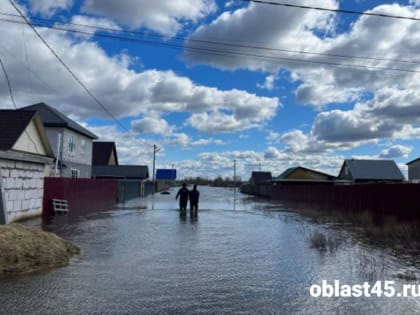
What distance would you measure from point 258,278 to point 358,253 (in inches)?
154

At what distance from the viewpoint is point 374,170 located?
58.4 m

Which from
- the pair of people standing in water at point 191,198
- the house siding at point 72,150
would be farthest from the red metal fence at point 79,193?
the pair of people standing in water at point 191,198

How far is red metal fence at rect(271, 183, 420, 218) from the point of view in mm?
15680

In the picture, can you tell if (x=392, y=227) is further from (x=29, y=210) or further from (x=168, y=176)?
(x=168, y=176)

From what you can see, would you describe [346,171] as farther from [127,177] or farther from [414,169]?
[127,177]

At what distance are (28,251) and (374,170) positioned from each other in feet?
184

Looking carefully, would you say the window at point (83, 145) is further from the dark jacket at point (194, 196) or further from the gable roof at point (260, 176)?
the gable roof at point (260, 176)

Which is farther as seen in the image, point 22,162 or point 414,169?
point 414,169

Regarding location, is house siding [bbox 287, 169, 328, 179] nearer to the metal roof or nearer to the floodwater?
the metal roof

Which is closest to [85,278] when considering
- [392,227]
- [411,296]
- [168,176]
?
[411,296]

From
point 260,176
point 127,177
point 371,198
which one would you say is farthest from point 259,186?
point 371,198

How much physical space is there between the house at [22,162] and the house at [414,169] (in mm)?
46472

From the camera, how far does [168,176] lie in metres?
97.7

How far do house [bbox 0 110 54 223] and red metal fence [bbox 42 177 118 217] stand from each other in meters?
0.61
